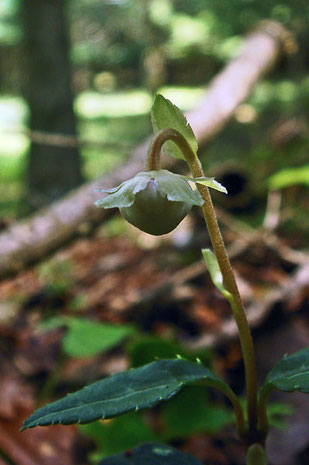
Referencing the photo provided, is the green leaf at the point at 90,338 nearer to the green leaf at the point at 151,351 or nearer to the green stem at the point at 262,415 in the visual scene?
the green leaf at the point at 151,351

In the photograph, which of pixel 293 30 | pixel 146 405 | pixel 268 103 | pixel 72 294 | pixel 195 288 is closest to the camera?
pixel 146 405

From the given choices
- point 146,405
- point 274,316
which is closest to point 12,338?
point 274,316

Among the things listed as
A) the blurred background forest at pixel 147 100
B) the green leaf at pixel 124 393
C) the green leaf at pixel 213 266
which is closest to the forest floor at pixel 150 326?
the green leaf at pixel 124 393

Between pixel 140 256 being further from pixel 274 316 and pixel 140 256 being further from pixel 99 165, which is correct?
pixel 99 165

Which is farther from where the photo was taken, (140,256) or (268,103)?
(268,103)

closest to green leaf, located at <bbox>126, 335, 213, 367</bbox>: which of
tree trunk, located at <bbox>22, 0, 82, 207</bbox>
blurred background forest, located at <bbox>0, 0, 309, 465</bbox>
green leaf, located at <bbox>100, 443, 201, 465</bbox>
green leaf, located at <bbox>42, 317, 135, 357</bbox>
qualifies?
blurred background forest, located at <bbox>0, 0, 309, 465</bbox>

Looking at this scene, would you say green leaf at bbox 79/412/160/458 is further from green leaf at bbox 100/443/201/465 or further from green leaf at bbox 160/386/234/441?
green leaf at bbox 100/443/201/465
